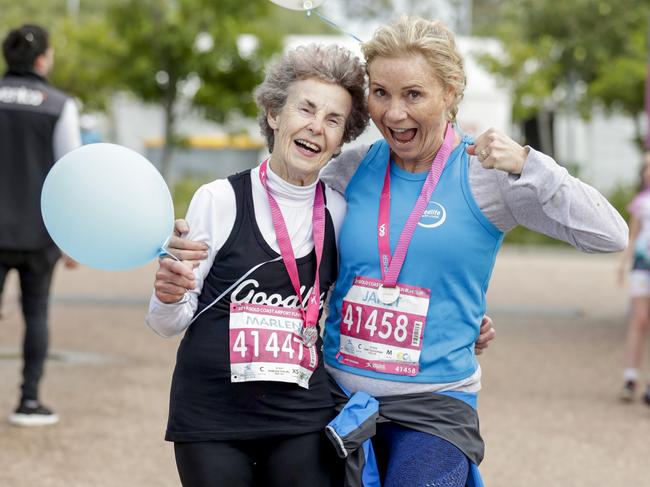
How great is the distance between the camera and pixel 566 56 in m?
26.9

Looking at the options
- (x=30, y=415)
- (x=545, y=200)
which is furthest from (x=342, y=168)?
(x=30, y=415)

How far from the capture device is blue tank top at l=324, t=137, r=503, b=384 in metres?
3.09

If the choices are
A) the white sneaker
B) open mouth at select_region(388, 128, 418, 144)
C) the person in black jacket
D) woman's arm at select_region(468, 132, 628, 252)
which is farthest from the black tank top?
the white sneaker

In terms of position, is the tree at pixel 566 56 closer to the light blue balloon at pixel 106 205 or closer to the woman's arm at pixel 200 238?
the woman's arm at pixel 200 238

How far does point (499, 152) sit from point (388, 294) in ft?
1.65

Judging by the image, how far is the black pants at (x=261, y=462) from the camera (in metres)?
3.01

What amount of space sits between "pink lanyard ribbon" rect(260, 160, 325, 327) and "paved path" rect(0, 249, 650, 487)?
2.74 meters

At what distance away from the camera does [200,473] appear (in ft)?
9.91

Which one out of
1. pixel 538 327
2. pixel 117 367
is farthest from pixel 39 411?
pixel 538 327

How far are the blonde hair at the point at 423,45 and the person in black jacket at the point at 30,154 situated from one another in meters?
3.59

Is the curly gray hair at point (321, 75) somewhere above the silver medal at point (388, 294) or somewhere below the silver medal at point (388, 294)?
above

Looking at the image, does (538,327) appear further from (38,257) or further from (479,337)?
(479,337)

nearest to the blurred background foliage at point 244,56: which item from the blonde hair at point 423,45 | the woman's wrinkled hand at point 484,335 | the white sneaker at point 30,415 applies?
the white sneaker at point 30,415

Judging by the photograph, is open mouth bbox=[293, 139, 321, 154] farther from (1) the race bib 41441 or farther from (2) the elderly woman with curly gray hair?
(1) the race bib 41441
